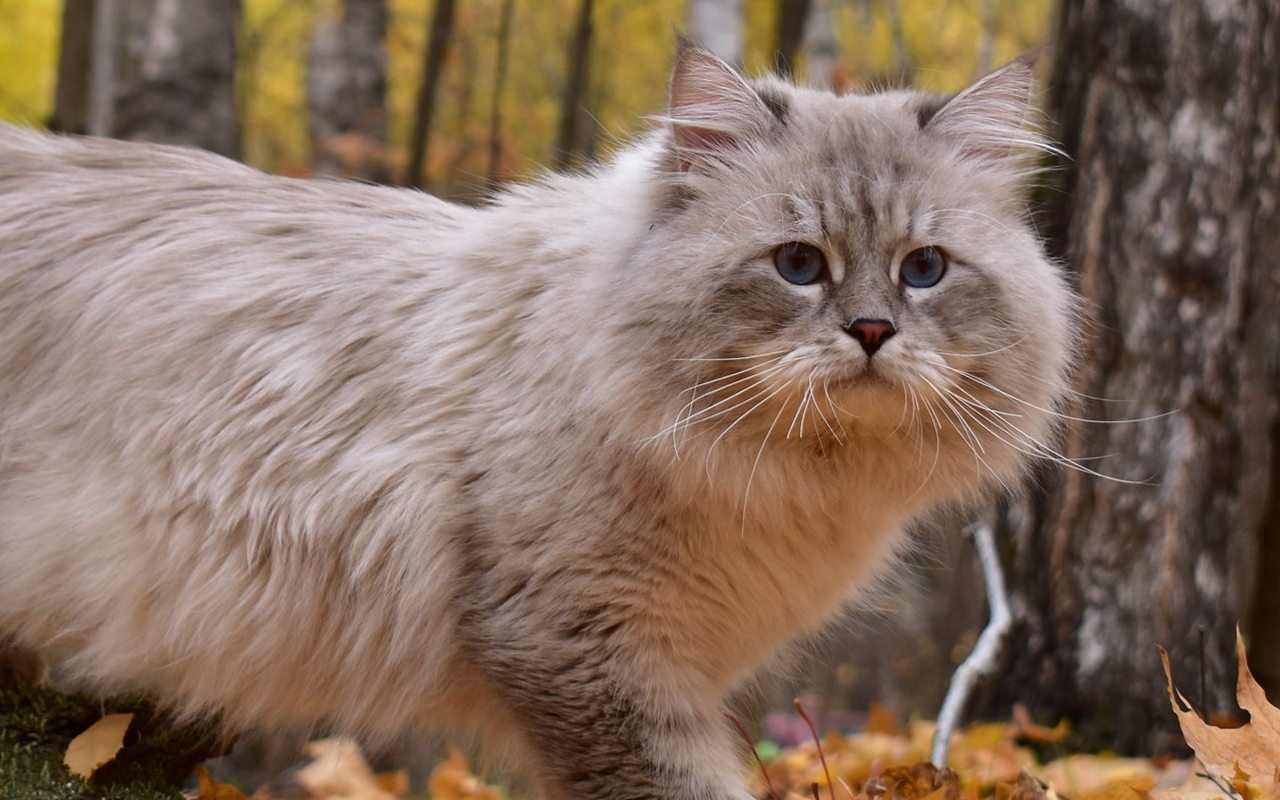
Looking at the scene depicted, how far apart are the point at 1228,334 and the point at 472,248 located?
2.64 m

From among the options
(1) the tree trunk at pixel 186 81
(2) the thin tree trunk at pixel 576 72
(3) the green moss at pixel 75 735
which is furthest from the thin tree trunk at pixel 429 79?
(3) the green moss at pixel 75 735

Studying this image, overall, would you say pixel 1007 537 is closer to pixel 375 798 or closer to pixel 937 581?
pixel 375 798

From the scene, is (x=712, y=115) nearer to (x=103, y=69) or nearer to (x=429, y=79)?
(x=103, y=69)

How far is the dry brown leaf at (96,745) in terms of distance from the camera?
305 cm

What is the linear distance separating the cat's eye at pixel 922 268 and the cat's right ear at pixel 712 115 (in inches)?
19.8

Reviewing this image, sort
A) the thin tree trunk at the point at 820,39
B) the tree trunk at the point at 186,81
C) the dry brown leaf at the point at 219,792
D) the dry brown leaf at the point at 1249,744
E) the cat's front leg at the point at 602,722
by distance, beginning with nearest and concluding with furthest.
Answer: the dry brown leaf at the point at 1249,744, the cat's front leg at the point at 602,722, the dry brown leaf at the point at 219,792, the tree trunk at the point at 186,81, the thin tree trunk at the point at 820,39

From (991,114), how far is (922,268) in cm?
58

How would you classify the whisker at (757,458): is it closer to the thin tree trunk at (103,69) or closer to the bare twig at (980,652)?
the bare twig at (980,652)

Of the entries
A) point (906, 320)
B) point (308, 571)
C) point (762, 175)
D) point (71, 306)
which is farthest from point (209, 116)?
point (906, 320)

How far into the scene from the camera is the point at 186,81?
6270mm

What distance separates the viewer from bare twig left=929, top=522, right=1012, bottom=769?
3.50 meters

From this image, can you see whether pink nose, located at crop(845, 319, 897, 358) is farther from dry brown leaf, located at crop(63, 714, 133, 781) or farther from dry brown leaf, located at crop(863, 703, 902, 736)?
dry brown leaf, located at crop(863, 703, 902, 736)

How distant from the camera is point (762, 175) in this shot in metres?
3.01

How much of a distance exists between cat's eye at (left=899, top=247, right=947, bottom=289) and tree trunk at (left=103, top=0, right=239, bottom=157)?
14.4 ft
